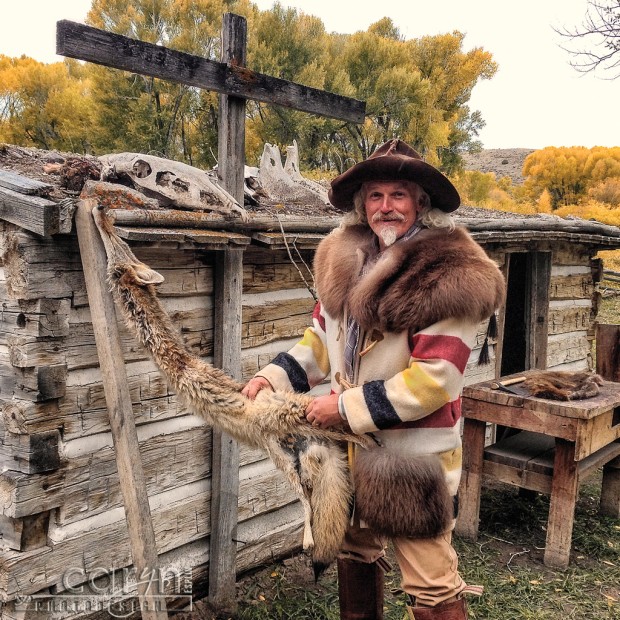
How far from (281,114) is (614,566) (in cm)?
2009

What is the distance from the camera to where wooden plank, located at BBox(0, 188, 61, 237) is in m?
2.87

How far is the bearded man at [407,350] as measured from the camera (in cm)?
248

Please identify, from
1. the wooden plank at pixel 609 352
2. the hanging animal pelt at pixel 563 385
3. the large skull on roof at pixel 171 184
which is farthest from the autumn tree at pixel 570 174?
the large skull on roof at pixel 171 184

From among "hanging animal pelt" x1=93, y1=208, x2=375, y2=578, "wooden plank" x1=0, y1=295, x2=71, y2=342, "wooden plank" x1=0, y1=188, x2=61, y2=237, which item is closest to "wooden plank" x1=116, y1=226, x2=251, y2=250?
"hanging animal pelt" x1=93, y1=208, x2=375, y2=578

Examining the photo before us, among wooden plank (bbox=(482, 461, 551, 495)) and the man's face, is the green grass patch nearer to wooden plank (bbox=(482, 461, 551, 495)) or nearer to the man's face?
wooden plank (bbox=(482, 461, 551, 495))

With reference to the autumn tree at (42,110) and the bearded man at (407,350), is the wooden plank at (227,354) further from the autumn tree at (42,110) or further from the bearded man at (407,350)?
the autumn tree at (42,110)

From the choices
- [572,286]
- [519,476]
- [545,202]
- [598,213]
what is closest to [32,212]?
[519,476]

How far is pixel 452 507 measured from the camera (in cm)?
→ 275

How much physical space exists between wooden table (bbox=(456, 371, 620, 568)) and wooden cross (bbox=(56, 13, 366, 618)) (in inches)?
84.4

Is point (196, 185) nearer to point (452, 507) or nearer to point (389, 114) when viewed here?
point (452, 507)

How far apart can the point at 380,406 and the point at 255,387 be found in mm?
677

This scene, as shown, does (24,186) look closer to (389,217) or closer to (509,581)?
(389,217)

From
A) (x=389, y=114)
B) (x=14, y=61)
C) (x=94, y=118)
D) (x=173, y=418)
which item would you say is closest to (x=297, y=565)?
(x=173, y=418)

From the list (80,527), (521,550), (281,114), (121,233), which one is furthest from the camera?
(281,114)
